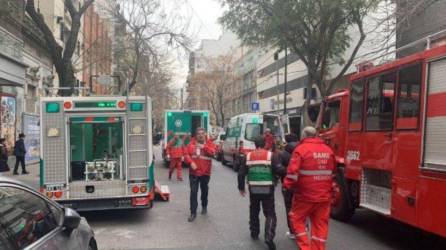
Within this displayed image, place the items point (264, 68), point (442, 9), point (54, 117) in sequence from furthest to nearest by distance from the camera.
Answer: point (264, 68) → point (442, 9) → point (54, 117)

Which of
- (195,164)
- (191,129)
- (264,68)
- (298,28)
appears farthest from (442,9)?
(264,68)

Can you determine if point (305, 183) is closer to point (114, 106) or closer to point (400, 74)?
point (400, 74)

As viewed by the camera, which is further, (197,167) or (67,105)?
(197,167)

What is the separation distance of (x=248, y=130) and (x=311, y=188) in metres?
14.2

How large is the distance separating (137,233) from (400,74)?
4968 millimetres

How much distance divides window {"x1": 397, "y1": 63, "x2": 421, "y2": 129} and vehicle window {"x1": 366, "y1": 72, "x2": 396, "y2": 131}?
0.81 ft

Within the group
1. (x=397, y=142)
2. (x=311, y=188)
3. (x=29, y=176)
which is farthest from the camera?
(x=29, y=176)

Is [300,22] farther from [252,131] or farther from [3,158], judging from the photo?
[3,158]

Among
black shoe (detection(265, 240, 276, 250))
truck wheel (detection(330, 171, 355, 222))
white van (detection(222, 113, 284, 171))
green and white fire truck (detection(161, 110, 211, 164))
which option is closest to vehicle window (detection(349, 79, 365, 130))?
truck wheel (detection(330, 171, 355, 222))

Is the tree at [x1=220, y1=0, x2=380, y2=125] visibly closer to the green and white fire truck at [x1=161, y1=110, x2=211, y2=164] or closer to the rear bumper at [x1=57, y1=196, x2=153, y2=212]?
the green and white fire truck at [x1=161, y1=110, x2=211, y2=164]

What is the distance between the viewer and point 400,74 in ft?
23.6

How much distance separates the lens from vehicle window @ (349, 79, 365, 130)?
27.9 feet

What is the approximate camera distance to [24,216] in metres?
3.59

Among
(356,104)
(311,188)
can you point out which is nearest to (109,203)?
(311,188)
